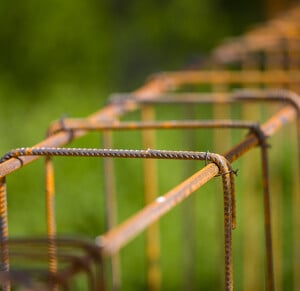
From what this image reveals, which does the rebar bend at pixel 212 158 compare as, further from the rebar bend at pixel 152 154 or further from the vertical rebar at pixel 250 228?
the vertical rebar at pixel 250 228

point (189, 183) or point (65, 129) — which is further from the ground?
point (65, 129)

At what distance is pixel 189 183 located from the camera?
0.87 metres

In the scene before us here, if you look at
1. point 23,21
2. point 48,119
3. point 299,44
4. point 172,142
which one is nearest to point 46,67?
point 23,21

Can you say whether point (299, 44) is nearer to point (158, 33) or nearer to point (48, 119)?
point (48, 119)

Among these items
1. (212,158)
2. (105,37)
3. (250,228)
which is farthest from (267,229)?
(105,37)

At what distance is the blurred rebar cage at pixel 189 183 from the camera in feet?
2.53

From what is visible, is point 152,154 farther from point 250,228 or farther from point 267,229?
point 250,228

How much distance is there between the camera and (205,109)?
13.2 feet

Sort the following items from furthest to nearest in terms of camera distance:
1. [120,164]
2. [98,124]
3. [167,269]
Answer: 1. [120,164]
2. [167,269]
3. [98,124]

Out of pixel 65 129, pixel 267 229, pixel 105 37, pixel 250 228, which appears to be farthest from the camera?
pixel 105 37

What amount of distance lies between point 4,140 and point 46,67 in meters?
0.79

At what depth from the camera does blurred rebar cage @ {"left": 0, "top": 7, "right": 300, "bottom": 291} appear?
2.53 feet

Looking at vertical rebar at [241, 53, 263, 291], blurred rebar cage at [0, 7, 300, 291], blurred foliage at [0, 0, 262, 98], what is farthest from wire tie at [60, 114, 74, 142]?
blurred foliage at [0, 0, 262, 98]

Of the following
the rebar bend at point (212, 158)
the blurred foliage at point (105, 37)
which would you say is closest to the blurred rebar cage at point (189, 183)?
the rebar bend at point (212, 158)
